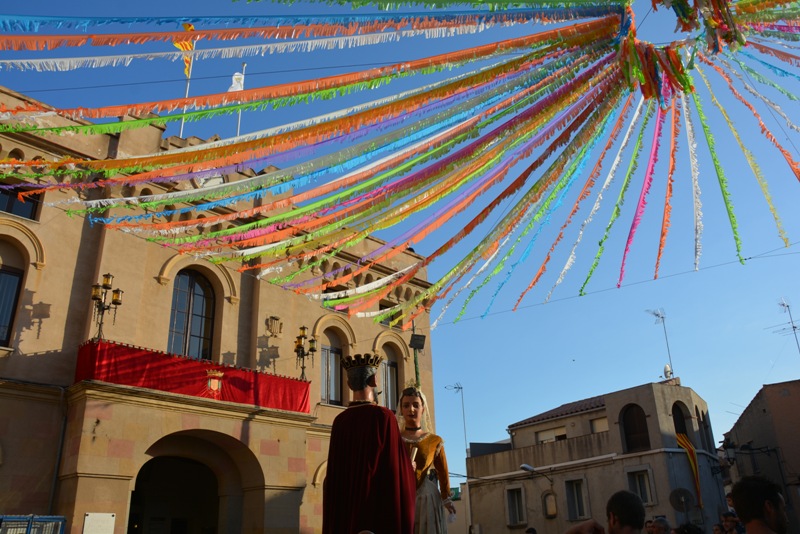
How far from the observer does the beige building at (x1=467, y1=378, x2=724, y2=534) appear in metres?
28.5

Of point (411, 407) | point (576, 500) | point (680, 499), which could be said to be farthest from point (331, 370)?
point (576, 500)

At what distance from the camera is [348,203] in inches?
343

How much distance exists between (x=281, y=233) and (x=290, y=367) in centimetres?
851

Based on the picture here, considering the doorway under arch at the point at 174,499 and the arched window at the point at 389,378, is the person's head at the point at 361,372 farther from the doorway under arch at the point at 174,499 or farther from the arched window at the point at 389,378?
the arched window at the point at 389,378

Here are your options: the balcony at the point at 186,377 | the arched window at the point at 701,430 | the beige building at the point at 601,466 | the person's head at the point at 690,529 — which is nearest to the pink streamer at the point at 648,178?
the person's head at the point at 690,529

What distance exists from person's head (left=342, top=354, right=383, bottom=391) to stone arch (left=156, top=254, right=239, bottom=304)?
10890 millimetres

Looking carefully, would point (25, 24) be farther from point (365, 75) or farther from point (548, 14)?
point (548, 14)

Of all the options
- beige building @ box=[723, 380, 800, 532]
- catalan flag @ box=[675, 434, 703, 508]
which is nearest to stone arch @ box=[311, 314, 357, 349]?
catalan flag @ box=[675, 434, 703, 508]

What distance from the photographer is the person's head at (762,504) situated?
3943 millimetres

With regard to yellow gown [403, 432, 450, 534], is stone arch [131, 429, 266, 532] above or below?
above

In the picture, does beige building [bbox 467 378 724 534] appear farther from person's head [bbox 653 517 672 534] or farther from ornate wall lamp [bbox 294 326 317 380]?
person's head [bbox 653 517 672 534]

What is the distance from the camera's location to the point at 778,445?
34.1 metres

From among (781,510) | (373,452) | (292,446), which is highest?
(292,446)

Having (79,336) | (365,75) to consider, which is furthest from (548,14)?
(79,336)
